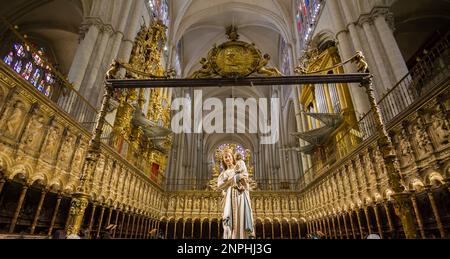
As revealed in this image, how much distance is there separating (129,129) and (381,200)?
35.8 feet

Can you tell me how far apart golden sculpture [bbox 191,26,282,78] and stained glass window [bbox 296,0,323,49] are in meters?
12.4

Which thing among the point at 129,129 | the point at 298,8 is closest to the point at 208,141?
the point at 298,8

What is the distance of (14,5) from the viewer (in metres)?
12.7

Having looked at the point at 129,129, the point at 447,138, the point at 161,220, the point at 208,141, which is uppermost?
the point at 208,141

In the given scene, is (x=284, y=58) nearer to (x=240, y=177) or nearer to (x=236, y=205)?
(x=240, y=177)

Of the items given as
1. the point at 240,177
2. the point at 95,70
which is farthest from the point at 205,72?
the point at 95,70

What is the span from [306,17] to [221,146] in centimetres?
1390

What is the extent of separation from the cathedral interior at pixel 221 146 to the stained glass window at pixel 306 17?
0.54 feet

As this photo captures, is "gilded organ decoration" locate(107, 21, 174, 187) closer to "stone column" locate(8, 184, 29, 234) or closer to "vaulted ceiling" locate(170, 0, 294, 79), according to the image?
"stone column" locate(8, 184, 29, 234)

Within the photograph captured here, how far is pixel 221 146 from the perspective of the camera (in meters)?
10.2

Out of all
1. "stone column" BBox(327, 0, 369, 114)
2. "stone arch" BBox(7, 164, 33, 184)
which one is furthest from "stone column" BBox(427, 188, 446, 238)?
"stone arch" BBox(7, 164, 33, 184)

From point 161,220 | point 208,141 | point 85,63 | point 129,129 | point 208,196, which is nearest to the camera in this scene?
point 85,63
